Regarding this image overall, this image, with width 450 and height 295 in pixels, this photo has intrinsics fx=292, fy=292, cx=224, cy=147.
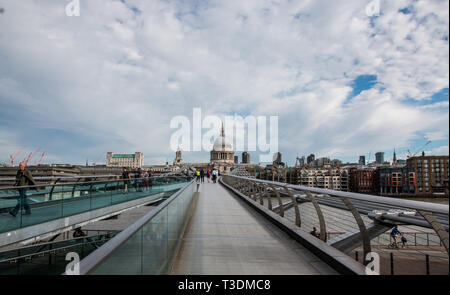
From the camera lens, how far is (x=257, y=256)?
471 centimetres

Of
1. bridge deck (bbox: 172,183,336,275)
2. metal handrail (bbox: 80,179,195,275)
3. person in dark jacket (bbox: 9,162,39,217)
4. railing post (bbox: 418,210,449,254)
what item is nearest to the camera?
metal handrail (bbox: 80,179,195,275)

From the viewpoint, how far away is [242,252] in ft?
16.2

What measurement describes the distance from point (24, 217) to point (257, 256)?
7511 millimetres

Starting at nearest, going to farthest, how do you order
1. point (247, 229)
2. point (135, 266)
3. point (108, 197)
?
point (135, 266), point (247, 229), point (108, 197)

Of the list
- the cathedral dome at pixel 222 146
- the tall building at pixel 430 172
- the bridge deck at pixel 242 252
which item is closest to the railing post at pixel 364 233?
the bridge deck at pixel 242 252

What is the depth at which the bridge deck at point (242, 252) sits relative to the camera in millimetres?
4102

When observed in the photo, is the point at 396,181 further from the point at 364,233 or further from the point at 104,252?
the point at 104,252

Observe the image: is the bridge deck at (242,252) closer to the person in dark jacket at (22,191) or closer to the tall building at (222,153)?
the person in dark jacket at (22,191)

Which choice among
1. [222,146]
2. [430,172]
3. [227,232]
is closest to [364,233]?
[227,232]

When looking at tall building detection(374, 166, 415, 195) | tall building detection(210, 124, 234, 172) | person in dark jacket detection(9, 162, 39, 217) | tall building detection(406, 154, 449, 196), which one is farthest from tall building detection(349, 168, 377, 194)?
person in dark jacket detection(9, 162, 39, 217)

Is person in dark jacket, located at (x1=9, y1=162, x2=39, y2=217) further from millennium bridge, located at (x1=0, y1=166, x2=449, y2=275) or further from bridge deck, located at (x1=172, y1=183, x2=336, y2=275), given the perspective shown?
bridge deck, located at (x1=172, y1=183, x2=336, y2=275)

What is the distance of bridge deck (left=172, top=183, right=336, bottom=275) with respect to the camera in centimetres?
410
